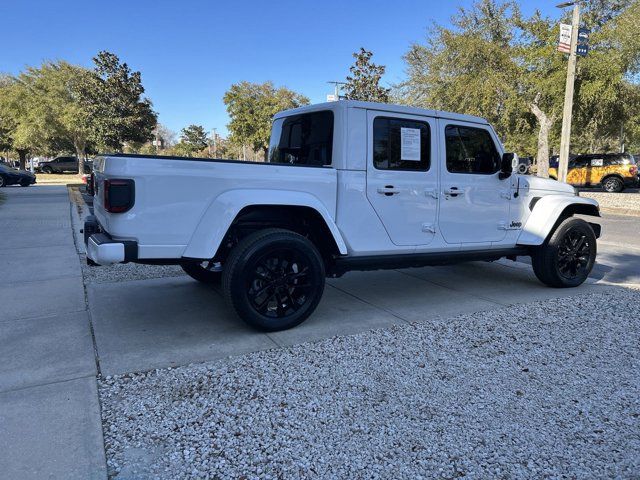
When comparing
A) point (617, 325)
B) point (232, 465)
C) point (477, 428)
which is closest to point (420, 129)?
point (617, 325)

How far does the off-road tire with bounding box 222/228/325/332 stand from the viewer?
3.81 m

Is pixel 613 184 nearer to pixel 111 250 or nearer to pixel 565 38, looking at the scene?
pixel 565 38

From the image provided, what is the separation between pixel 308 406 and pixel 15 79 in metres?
44.6

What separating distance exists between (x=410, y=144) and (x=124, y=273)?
13.2 ft

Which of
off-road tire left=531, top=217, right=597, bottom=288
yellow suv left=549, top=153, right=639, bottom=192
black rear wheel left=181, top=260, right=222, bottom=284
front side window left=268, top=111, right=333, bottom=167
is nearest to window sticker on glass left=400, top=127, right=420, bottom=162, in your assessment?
front side window left=268, top=111, right=333, bottom=167

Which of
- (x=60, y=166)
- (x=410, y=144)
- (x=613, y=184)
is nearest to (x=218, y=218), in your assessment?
(x=410, y=144)

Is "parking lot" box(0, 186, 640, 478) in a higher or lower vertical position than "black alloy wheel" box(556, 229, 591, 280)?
lower

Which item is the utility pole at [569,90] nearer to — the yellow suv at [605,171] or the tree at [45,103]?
the yellow suv at [605,171]

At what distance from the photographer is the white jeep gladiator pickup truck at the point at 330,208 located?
3.52m

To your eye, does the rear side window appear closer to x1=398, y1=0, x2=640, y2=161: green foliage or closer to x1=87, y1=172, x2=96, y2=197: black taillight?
x1=87, y1=172, x2=96, y2=197: black taillight

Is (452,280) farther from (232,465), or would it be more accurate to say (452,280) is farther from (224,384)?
(232,465)

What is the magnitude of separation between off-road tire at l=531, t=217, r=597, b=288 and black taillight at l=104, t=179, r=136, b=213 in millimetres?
4579

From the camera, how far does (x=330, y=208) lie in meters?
4.16

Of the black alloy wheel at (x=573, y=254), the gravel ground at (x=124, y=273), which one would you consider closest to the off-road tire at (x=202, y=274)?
the gravel ground at (x=124, y=273)
